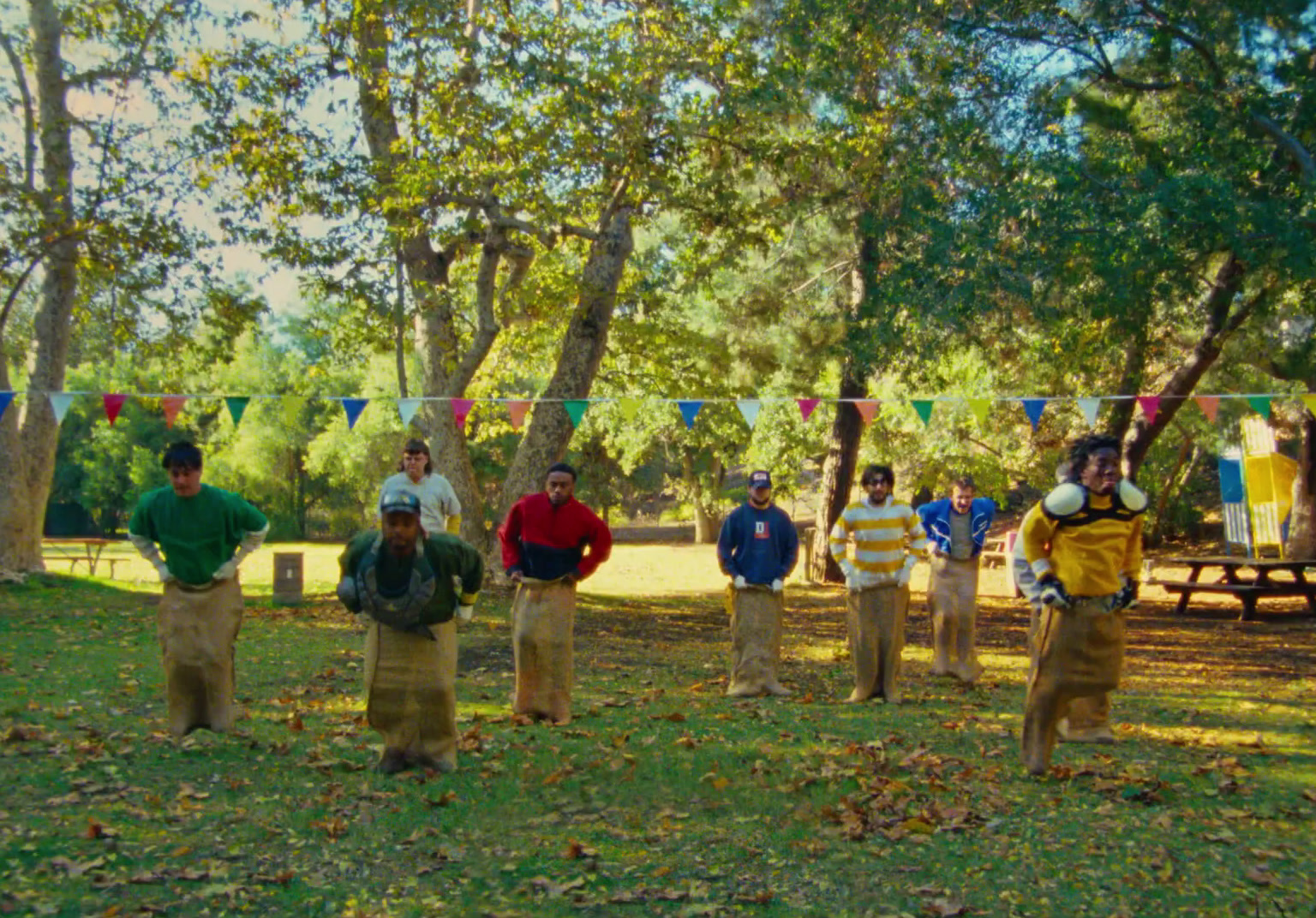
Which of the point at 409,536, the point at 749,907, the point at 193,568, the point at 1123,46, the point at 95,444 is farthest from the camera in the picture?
the point at 95,444

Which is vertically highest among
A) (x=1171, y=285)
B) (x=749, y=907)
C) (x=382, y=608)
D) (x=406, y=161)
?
(x=406, y=161)

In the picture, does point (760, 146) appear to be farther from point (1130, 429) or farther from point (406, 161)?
point (1130, 429)

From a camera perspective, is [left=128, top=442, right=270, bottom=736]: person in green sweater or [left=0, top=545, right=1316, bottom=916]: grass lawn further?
[left=128, top=442, right=270, bottom=736]: person in green sweater

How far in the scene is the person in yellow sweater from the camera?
774 cm

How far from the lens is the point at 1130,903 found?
18.9 ft

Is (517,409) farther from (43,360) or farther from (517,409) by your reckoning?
(43,360)

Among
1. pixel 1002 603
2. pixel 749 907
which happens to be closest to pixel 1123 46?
pixel 1002 603

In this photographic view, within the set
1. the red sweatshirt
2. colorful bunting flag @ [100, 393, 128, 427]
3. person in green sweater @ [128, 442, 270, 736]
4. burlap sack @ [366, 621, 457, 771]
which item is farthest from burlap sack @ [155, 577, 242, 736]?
colorful bunting flag @ [100, 393, 128, 427]

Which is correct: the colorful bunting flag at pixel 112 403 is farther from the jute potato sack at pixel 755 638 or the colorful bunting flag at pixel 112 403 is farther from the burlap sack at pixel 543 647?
the jute potato sack at pixel 755 638

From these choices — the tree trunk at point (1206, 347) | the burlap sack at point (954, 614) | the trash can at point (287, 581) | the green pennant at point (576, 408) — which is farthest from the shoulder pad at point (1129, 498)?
the trash can at point (287, 581)

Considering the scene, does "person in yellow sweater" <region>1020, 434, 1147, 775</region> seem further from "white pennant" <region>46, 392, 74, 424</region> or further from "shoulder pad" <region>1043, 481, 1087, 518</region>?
"white pennant" <region>46, 392, 74, 424</region>

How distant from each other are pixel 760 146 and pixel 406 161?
188 inches

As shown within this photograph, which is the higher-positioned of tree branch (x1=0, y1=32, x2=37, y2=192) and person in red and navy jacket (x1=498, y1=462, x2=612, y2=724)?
tree branch (x1=0, y1=32, x2=37, y2=192)

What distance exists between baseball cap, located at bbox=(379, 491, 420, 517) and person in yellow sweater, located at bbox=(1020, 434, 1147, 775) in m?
3.65
